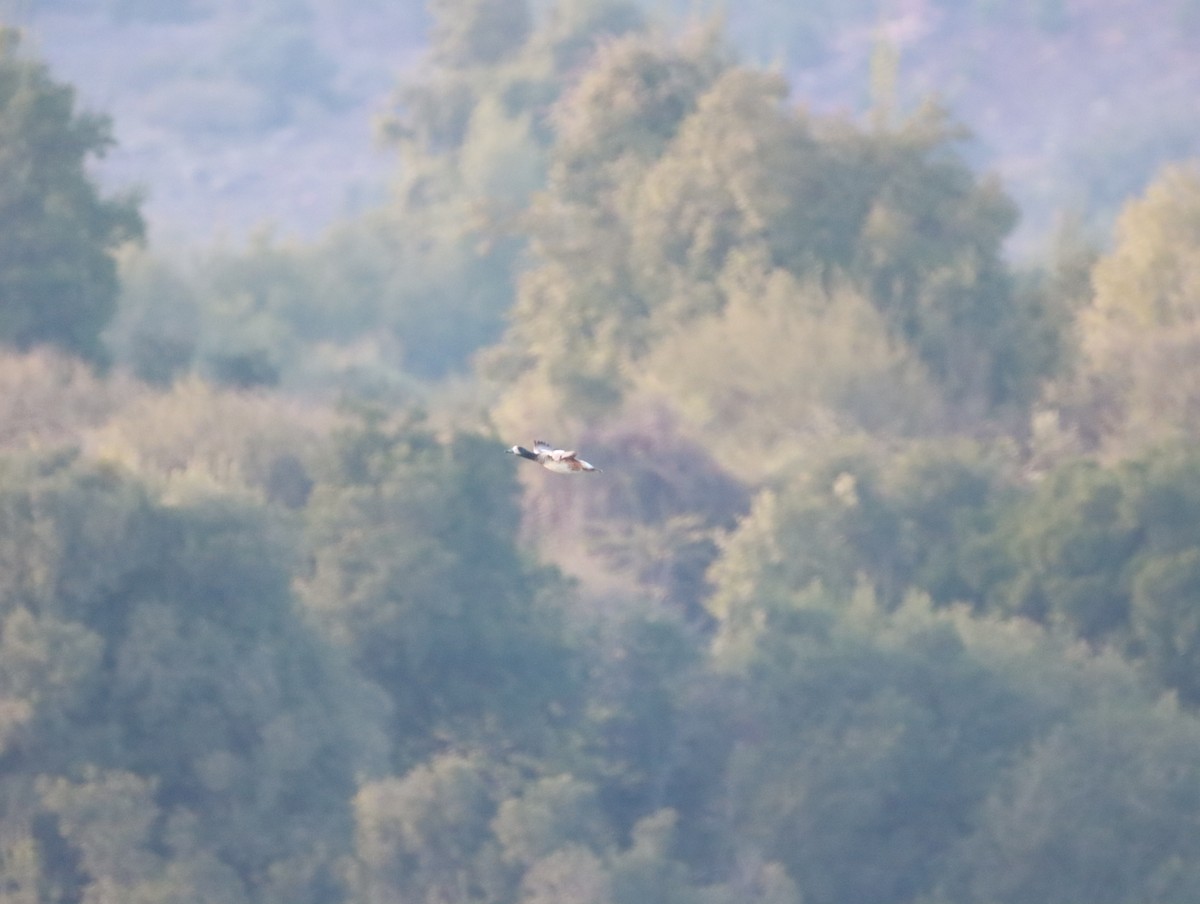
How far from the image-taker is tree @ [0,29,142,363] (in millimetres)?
32156

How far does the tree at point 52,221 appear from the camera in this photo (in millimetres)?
32156

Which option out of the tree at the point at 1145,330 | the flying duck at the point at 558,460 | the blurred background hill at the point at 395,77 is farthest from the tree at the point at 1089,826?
the blurred background hill at the point at 395,77

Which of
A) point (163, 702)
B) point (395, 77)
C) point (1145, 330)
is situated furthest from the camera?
point (395, 77)

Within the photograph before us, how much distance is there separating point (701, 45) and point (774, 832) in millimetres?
16165

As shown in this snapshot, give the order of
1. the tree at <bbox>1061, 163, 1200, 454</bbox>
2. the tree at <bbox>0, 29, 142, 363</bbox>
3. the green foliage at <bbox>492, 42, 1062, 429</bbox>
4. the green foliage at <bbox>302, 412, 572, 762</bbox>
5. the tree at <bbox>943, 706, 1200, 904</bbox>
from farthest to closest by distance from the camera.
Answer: the green foliage at <bbox>492, 42, 1062, 429</bbox> < the tree at <bbox>0, 29, 142, 363</bbox> < the tree at <bbox>1061, 163, 1200, 454</bbox> < the green foliage at <bbox>302, 412, 572, 762</bbox> < the tree at <bbox>943, 706, 1200, 904</bbox>

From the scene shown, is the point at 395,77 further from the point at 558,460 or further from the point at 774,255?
the point at 558,460

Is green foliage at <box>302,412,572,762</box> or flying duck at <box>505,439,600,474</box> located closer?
flying duck at <box>505,439,600,474</box>

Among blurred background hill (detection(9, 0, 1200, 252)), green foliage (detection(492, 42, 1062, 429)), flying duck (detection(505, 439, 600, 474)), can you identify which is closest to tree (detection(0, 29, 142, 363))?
green foliage (detection(492, 42, 1062, 429))

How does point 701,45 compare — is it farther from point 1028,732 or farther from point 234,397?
point 1028,732

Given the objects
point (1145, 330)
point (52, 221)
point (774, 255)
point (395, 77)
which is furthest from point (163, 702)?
point (395, 77)

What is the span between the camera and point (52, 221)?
3291 cm

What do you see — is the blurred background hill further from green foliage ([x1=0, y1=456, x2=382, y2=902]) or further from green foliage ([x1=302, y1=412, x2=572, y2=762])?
green foliage ([x1=0, y1=456, x2=382, y2=902])

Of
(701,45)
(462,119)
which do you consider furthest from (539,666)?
(462,119)

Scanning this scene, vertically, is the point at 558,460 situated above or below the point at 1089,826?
above
